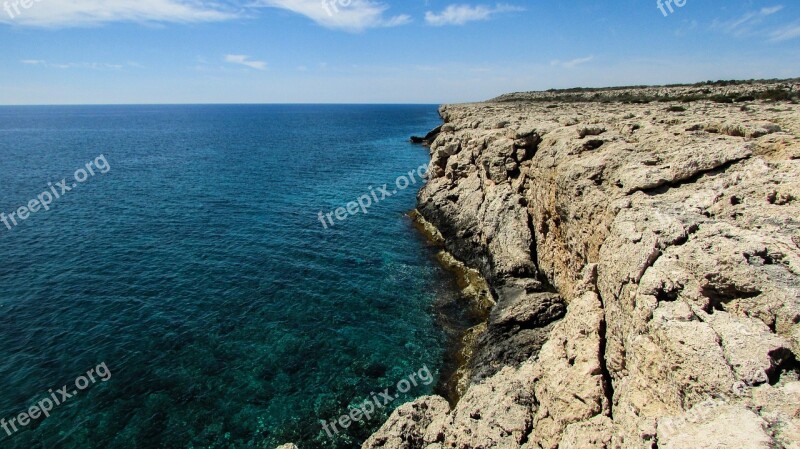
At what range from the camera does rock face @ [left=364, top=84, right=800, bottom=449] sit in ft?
33.0

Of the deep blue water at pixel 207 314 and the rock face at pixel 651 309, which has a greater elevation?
the rock face at pixel 651 309

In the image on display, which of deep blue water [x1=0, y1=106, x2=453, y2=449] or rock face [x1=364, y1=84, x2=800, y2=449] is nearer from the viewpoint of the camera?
rock face [x1=364, y1=84, x2=800, y2=449]

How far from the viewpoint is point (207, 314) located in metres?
32.4

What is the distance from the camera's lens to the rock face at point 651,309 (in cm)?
1007

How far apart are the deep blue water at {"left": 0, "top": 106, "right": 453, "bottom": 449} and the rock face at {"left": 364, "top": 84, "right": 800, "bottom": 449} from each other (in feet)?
25.1

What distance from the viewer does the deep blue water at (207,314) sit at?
23.1 m

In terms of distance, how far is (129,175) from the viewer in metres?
76.6

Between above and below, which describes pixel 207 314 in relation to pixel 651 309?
below

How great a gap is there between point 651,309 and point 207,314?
31.0m

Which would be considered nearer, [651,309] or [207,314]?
[651,309]

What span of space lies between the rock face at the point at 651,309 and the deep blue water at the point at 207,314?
7642 millimetres

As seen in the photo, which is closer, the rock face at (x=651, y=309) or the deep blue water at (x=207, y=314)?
the rock face at (x=651, y=309)

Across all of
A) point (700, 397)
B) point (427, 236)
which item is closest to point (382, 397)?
point (700, 397)

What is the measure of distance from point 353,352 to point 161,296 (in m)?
18.5
